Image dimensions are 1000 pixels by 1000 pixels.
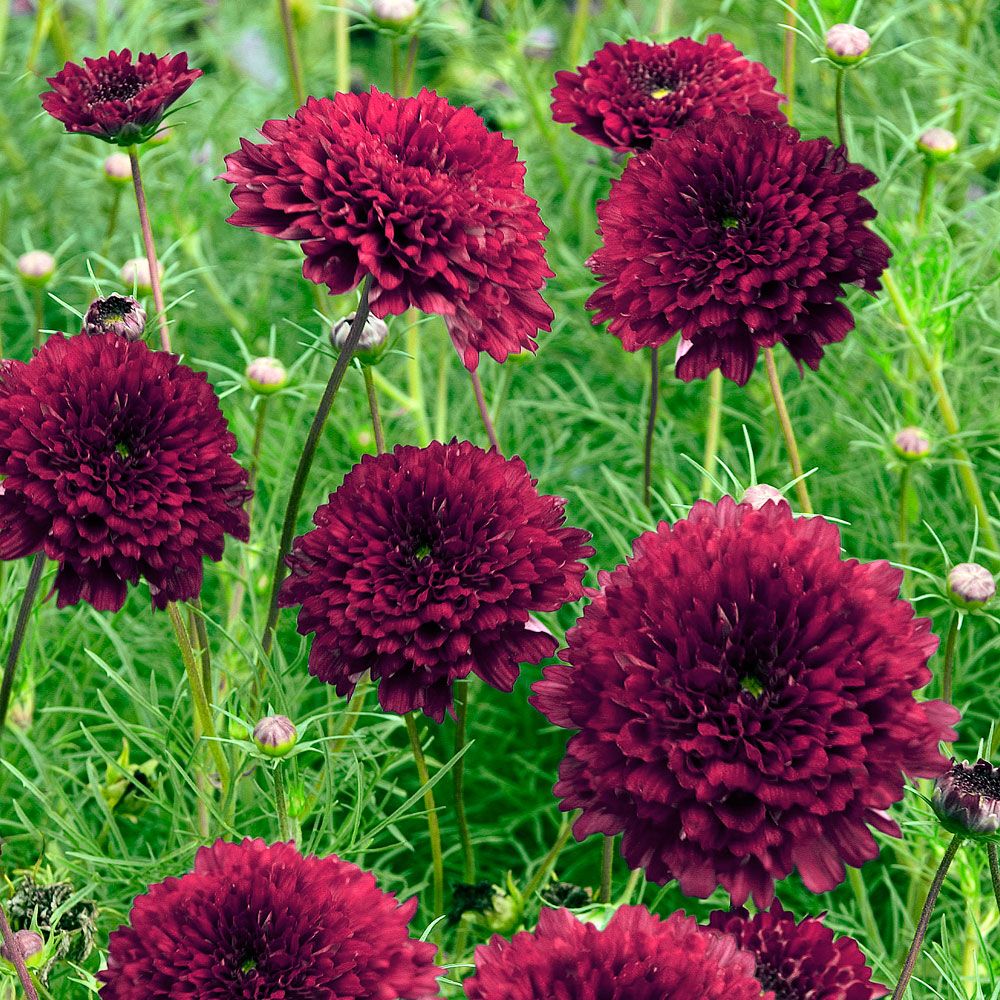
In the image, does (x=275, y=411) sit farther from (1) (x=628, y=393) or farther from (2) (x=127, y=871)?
(2) (x=127, y=871)

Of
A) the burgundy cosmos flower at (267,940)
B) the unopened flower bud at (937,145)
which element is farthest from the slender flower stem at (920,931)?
the unopened flower bud at (937,145)

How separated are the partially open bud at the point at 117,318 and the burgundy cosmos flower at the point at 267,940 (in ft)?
1.01

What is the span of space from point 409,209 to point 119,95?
247mm

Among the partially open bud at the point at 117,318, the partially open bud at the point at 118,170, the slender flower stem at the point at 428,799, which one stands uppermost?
the partially open bud at the point at 118,170

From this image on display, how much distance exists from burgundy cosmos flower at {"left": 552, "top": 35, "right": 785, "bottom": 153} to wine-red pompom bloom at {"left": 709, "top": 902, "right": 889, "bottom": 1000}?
46 cm

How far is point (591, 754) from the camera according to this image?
50 centimetres

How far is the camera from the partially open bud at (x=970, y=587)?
2.29 feet

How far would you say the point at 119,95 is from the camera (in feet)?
2.43

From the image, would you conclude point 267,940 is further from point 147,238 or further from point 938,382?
point 938,382

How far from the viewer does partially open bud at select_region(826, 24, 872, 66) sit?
79cm

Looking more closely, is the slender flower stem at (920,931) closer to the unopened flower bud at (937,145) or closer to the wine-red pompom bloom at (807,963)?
the wine-red pompom bloom at (807,963)

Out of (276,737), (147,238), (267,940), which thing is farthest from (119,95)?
(267,940)

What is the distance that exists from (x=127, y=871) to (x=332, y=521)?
0.27 m

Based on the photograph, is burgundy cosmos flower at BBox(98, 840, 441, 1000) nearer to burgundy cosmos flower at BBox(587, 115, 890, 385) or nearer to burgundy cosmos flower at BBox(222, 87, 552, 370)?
burgundy cosmos flower at BBox(222, 87, 552, 370)
